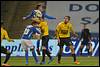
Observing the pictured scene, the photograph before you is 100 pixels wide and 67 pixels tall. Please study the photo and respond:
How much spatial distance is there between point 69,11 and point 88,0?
4.70 feet

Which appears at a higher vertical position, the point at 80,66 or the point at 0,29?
the point at 0,29

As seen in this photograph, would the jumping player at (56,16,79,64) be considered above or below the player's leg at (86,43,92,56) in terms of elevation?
above

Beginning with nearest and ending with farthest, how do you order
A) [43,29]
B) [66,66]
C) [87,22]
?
[66,66], [43,29], [87,22]

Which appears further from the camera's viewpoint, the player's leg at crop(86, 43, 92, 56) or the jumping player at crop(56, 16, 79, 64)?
the player's leg at crop(86, 43, 92, 56)

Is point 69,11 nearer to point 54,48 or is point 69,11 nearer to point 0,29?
point 54,48

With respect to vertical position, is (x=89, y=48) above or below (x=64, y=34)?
below

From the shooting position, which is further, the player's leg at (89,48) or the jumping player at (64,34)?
the player's leg at (89,48)

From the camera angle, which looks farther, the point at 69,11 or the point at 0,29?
the point at 69,11

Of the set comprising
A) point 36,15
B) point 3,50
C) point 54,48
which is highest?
point 36,15

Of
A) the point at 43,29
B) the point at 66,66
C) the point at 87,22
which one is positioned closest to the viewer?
the point at 66,66

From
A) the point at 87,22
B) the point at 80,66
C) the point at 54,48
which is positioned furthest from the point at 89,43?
the point at 80,66

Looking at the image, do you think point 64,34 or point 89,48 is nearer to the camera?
point 64,34

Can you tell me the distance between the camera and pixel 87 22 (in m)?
29.8

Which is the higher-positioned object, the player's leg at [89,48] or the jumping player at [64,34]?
the jumping player at [64,34]
